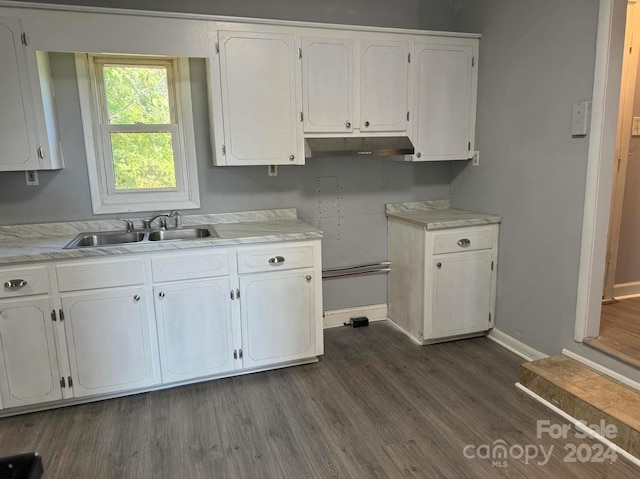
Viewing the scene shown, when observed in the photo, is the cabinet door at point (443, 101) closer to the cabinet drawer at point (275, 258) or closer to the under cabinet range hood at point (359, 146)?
the under cabinet range hood at point (359, 146)

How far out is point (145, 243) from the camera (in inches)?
95.3

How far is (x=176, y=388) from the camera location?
2637 mm

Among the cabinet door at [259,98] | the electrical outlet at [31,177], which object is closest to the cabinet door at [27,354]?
the electrical outlet at [31,177]

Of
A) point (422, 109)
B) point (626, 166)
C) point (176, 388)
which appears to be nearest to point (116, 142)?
point (176, 388)

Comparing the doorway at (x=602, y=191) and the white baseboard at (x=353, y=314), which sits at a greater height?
the doorway at (x=602, y=191)

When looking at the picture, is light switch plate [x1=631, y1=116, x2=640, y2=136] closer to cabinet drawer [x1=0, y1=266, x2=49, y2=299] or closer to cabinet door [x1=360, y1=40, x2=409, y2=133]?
cabinet door [x1=360, y1=40, x2=409, y2=133]

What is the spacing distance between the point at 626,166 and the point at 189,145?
3.34 metres

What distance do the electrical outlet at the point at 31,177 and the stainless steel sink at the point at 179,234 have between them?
780mm

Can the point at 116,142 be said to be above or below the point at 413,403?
above

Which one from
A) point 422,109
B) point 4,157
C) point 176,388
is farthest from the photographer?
point 422,109

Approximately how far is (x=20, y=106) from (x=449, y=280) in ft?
9.57

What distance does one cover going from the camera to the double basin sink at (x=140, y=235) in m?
2.71

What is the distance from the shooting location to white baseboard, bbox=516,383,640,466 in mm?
1948

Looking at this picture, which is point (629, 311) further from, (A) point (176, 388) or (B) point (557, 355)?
(A) point (176, 388)
